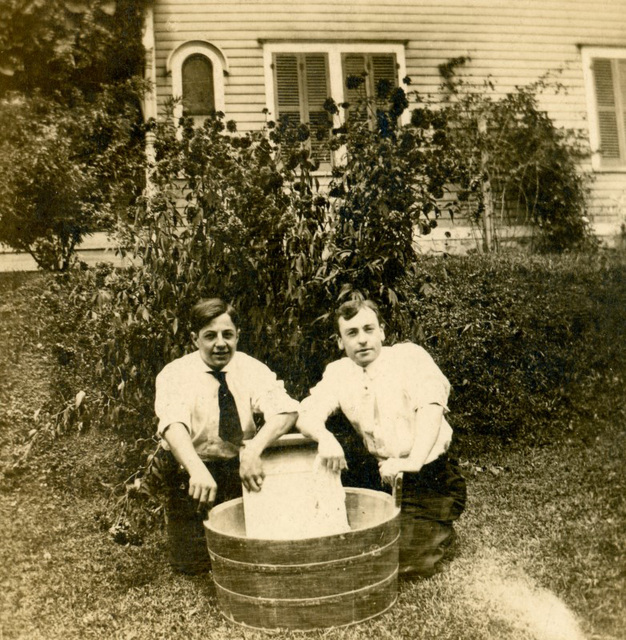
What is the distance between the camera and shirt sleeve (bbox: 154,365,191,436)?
6.07ft

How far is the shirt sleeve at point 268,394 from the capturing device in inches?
76.1

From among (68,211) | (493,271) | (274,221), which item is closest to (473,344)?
(493,271)

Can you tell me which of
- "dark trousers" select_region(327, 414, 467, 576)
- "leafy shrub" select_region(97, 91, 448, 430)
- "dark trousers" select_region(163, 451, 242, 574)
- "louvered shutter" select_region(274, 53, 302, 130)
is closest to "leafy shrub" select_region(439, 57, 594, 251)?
"leafy shrub" select_region(97, 91, 448, 430)

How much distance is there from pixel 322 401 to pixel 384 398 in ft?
0.73

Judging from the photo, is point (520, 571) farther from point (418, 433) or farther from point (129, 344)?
point (129, 344)

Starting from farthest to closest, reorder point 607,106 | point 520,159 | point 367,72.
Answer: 1. point 520,159
2. point 607,106
3. point 367,72

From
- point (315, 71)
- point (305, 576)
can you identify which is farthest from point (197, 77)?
point (305, 576)

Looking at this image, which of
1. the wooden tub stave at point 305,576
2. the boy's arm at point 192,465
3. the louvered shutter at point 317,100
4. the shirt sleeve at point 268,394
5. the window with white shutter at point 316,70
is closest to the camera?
the wooden tub stave at point 305,576

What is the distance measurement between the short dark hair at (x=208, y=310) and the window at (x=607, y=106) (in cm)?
170

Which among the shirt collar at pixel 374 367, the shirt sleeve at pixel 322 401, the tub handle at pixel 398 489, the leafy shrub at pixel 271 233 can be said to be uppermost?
the leafy shrub at pixel 271 233

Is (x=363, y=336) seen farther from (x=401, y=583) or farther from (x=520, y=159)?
(x=520, y=159)

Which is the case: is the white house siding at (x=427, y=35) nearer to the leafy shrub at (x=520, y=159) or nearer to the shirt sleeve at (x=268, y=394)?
the leafy shrub at (x=520, y=159)

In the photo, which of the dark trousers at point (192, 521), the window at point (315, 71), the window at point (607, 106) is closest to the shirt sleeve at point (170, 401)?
the dark trousers at point (192, 521)

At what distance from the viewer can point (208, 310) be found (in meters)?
2.00
